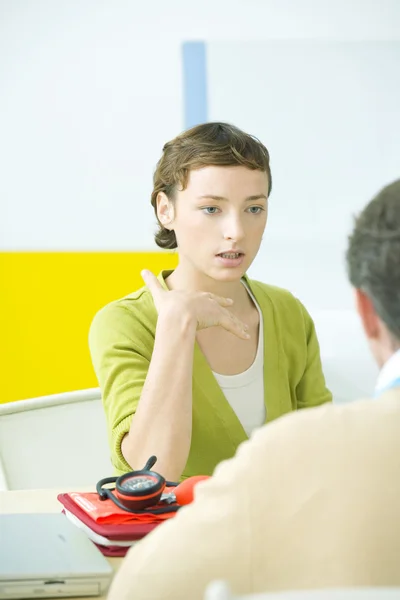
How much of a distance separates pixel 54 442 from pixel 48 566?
110 cm

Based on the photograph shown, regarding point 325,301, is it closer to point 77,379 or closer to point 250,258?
point 77,379

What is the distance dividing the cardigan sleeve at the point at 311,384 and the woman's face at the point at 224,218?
1.20 feet

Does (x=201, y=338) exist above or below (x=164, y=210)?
below

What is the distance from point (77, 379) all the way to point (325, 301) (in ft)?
3.81

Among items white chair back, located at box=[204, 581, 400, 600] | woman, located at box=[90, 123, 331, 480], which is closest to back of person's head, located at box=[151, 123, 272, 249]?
woman, located at box=[90, 123, 331, 480]

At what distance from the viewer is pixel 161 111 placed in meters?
3.83

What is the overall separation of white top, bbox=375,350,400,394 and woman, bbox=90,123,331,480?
95cm

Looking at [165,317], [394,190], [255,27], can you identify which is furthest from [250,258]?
[255,27]

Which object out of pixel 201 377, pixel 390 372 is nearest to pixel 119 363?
pixel 201 377

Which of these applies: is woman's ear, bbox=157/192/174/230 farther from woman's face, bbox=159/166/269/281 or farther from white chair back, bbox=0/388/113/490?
white chair back, bbox=0/388/113/490

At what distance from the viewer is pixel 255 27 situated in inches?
153

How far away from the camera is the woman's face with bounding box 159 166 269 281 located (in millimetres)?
2088

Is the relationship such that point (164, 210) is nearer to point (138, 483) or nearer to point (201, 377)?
point (201, 377)

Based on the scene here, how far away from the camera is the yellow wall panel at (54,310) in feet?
12.5
